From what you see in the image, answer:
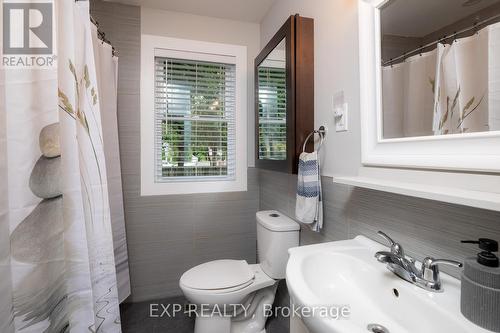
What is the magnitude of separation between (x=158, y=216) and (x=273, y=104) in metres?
1.26

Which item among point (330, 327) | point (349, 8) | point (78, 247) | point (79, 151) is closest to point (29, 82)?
point (79, 151)

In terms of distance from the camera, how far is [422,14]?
80 cm

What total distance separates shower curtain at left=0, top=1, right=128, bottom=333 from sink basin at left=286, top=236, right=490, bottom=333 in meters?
0.85

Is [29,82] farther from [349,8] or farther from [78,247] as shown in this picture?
[349,8]

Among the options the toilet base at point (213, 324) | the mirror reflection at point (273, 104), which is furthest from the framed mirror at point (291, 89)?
the toilet base at point (213, 324)

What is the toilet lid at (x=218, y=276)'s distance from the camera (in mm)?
1393

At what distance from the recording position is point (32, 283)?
82cm

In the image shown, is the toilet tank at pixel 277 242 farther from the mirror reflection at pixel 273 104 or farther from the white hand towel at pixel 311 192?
the mirror reflection at pixel 273 104

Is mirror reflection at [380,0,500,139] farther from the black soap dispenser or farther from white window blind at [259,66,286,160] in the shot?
white window blind at [259,66,286,160]

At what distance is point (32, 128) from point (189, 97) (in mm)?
1345

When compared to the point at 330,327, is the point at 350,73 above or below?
above

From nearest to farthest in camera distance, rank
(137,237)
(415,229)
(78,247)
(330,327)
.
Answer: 1. (330,327)
2. (415,229)
3. (78,247)
4. (137,237)

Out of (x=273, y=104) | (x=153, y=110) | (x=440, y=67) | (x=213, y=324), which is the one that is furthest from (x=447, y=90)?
(x=153, y=110)

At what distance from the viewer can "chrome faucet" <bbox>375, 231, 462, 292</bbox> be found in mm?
675
